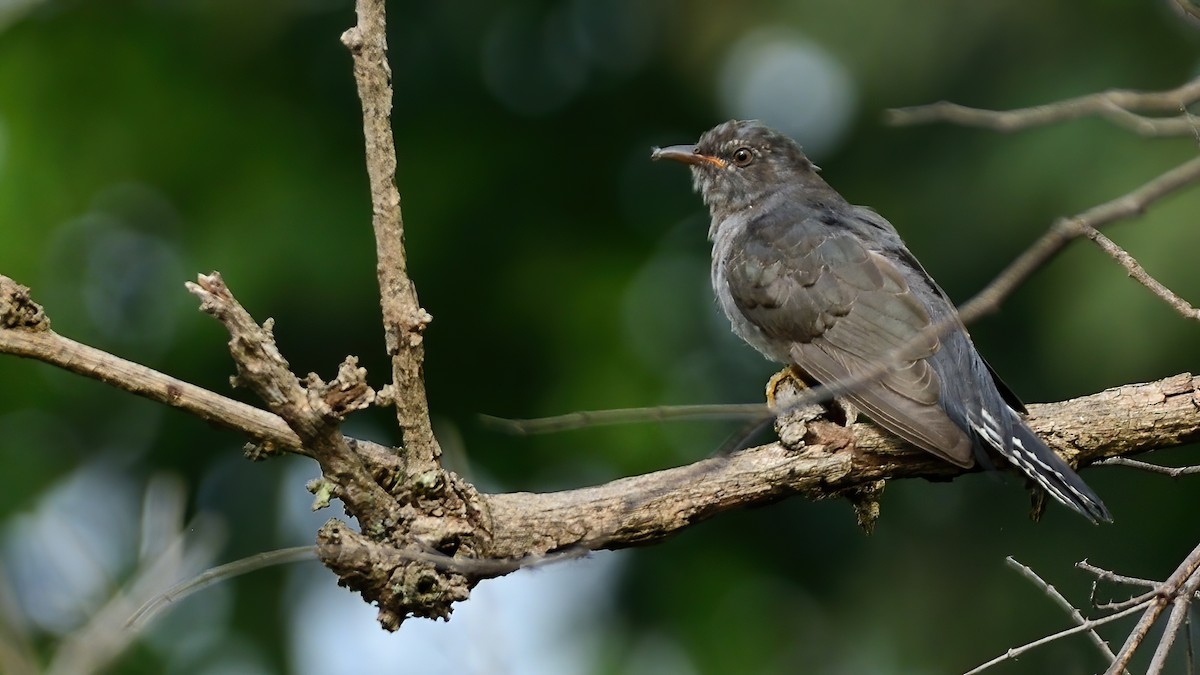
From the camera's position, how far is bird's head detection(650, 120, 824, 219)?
19.8 ft

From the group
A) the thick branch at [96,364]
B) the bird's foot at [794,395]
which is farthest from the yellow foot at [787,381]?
the thick branch at [96,364]

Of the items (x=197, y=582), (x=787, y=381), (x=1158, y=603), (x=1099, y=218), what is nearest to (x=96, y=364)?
(x=197, y=582)

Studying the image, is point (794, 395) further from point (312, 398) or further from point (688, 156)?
point (312, 398)

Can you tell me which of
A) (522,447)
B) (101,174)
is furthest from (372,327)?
(101,174)

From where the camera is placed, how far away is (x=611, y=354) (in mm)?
8172

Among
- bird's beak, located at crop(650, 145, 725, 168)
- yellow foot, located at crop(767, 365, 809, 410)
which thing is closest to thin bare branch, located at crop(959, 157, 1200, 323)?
yellow foot, located at crop(767, 365, 809, 410)

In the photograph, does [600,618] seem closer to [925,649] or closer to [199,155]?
[925,649]

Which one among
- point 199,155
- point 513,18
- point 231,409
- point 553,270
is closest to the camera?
point 231,409

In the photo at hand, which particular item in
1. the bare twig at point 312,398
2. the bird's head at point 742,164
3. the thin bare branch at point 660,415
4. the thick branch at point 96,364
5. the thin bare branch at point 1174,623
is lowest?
the thin bare branch at point 1174,623

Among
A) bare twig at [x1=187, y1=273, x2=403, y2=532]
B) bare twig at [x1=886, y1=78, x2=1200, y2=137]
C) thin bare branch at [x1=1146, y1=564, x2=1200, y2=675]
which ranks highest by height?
bare twig at [x1=187, y1=273, x2=403, y2=532]

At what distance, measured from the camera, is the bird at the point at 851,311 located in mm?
3949

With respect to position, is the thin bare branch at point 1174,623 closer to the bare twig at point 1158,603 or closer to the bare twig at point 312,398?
the bare twig at point 1158,603

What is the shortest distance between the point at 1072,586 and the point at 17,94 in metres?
7.09

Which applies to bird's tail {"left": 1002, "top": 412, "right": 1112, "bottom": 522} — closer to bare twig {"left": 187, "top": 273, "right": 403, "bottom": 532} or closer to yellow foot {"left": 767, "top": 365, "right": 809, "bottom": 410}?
yellow foot {"left": 767, "top": 365, "right": 809, "bottom": 410}
